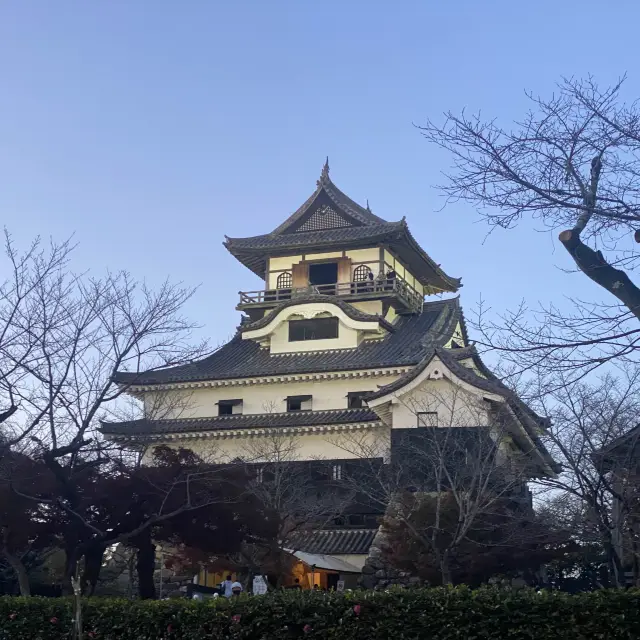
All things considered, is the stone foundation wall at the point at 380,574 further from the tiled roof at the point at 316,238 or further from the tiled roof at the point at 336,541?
the tiled roof at the point at 316,238

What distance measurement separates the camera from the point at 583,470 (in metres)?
17.0

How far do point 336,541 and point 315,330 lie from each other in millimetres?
9997

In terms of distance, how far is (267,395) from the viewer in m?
31.4

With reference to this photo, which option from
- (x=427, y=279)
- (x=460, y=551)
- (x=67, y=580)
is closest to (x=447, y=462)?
(x=460, y=551)

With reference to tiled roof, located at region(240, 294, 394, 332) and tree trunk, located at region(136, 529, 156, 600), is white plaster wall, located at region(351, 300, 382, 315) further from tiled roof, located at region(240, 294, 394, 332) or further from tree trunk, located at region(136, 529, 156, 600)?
tree trunk, located at region(136, 529, 156, 600)

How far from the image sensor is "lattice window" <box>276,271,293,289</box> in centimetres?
3603

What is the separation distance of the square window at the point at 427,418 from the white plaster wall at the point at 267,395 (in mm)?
3987

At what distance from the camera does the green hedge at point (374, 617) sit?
29.0 feet

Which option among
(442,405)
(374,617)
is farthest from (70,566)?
(442,405)

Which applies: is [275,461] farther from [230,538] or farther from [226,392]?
[230,538]

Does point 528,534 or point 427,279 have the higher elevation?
point 427,279

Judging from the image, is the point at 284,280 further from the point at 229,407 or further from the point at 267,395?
the point at 229,407

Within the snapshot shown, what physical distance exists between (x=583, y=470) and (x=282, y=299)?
1983cm

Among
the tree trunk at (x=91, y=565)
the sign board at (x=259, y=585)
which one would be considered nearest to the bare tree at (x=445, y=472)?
the sign board at (x=259, y=585)
